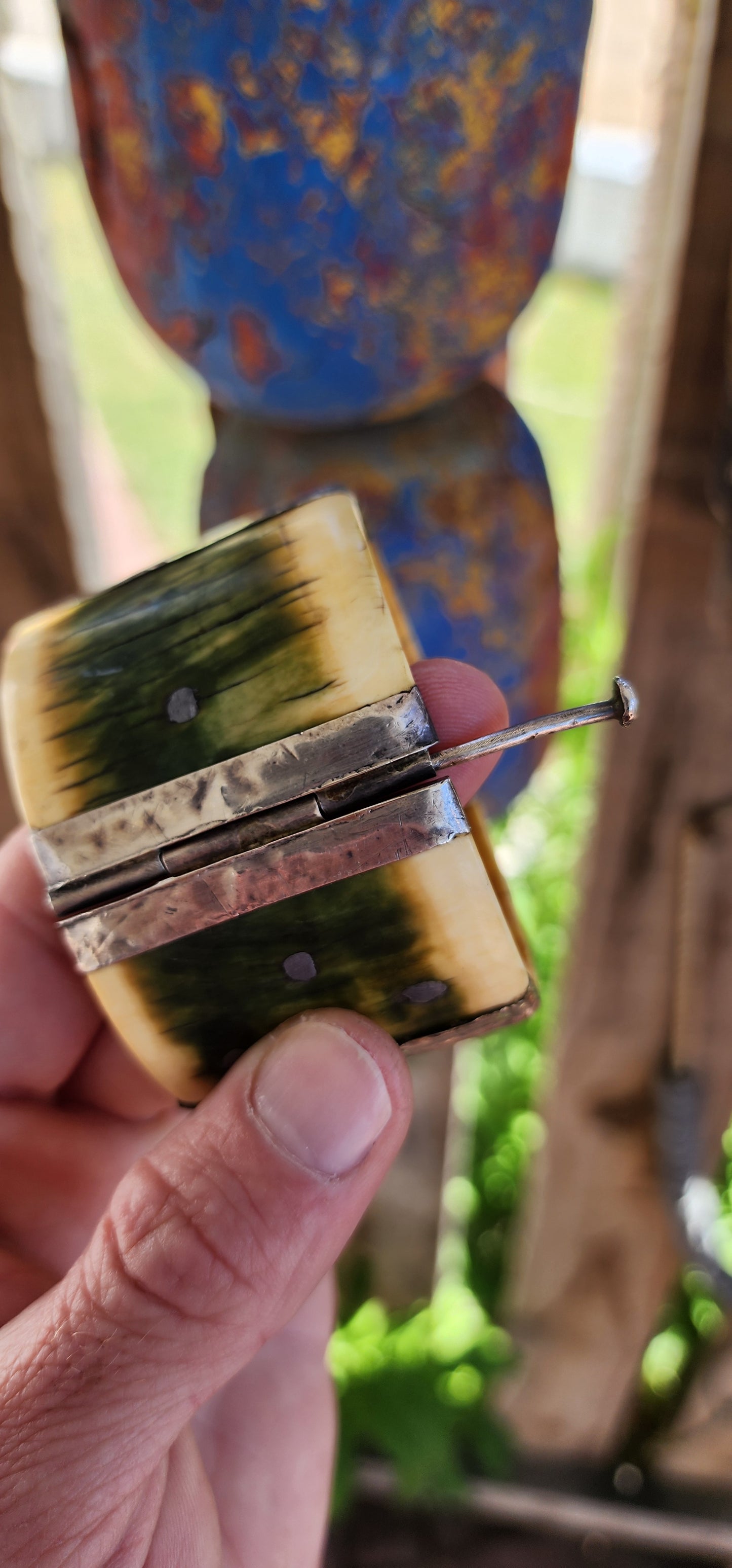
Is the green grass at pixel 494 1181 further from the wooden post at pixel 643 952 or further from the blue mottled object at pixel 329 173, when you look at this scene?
the blue mottled object at pixel 329 173

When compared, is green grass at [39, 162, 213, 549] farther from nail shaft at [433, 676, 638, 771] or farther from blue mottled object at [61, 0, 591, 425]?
nail shaft at [433, 676, 638, 771]

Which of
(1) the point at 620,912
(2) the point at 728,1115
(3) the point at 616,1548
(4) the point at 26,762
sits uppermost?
(4) the point at 26,762

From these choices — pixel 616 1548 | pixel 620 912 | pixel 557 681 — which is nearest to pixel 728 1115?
pixel 620 912

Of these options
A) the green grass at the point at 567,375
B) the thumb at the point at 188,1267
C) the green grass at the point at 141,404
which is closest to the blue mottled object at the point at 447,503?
the thumb at the point at 188,1267

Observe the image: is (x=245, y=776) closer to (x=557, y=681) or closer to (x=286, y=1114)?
(x=286, y=1114)

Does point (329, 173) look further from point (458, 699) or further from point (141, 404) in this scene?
point (141, 404)
